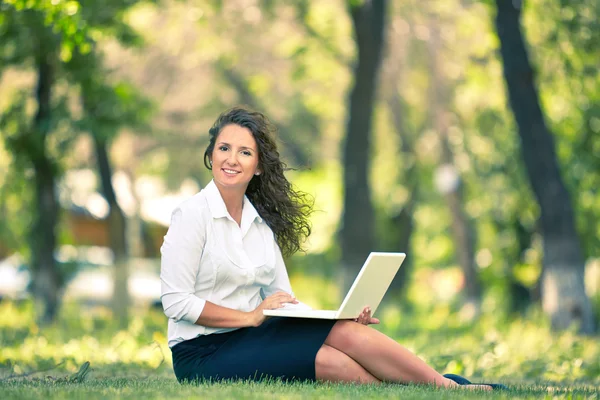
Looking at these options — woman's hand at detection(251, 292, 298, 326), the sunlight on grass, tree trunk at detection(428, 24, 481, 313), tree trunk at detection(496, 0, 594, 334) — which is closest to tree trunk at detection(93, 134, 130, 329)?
the sunlight on grass

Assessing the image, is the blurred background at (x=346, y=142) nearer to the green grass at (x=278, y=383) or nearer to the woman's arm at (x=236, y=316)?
the green grass at (x=278, y=383)

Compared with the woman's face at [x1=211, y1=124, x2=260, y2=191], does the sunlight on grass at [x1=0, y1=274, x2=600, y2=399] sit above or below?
below

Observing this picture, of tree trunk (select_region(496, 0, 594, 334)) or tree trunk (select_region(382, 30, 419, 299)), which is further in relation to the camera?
tree trunk (select_region(382, 30, 419, 299))

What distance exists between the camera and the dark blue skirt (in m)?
6.04

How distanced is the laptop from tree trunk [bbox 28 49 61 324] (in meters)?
12.0

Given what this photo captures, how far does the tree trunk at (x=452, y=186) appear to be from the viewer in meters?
23.3

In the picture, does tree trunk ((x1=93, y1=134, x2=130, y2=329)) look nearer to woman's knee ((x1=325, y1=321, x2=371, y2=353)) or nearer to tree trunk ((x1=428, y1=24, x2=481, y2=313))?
tree trunk ((x1=428, y1=24, x2=481, y2=313))

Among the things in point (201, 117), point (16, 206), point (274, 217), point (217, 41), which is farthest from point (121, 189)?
point (274, 217)

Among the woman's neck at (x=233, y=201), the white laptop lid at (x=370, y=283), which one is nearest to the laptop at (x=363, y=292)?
the white laptop lid at (x=370, y=283)

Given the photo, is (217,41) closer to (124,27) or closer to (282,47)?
(282,47)

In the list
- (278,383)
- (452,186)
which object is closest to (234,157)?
(278,383)

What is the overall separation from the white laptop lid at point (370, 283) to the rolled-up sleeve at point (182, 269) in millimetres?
839

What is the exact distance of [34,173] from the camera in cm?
1784

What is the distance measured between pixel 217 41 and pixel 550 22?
8.46 metres
